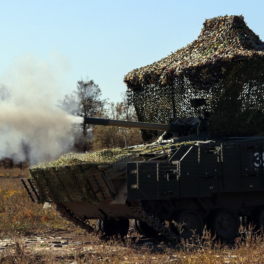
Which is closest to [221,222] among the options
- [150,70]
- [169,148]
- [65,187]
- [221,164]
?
[221,164]

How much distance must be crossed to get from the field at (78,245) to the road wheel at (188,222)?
0.23m

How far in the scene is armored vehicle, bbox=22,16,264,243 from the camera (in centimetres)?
1045

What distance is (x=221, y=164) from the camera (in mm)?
10961

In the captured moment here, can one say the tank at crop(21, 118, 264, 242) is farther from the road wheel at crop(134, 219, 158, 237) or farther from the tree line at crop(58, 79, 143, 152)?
the tree line at crop(58, 79, 143, 152)

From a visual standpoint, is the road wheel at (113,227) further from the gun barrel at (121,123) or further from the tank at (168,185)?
the gun barrel at (121,123)

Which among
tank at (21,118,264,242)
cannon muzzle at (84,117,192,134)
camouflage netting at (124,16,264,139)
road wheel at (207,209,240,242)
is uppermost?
camouflage netting at (124,16,264,139)

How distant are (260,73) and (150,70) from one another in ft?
12.1

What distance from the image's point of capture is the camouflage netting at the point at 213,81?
13336 mm

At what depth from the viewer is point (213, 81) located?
14055 millimetres

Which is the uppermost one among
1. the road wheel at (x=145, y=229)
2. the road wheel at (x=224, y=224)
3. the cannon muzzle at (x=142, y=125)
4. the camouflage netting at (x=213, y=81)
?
the camouflage netting at (x=213, y=81)

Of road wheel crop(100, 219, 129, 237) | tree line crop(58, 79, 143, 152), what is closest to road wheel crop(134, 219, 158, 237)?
road wheel crop(100, 219, 129, 237)

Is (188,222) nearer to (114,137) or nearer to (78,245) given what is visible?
(78,245)

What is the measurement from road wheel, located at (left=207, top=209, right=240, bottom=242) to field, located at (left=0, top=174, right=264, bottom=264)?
0.23 m

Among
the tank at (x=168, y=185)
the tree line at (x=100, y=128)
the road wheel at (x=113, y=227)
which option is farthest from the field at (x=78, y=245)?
the tree line at (x=100, y=128)
